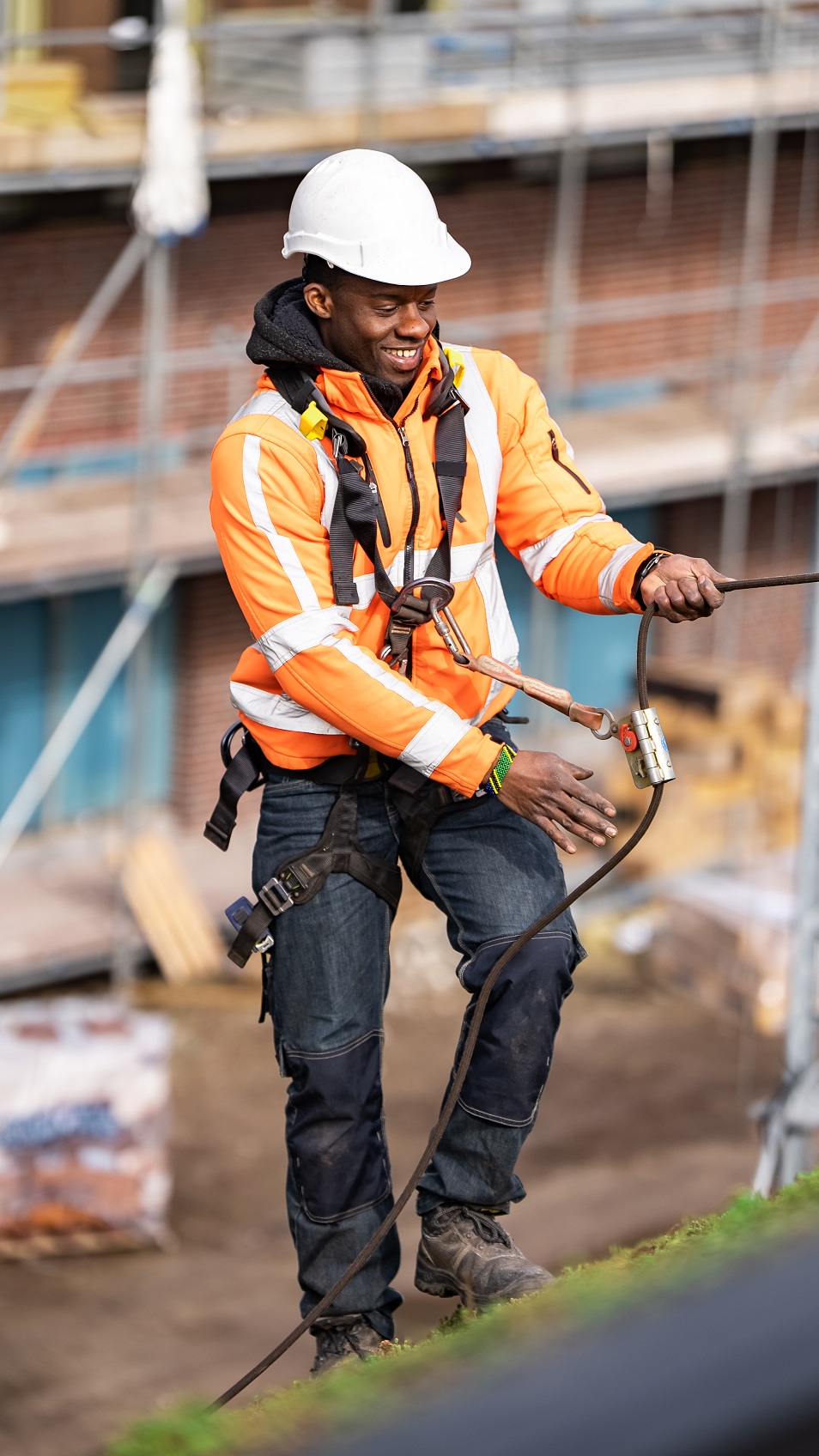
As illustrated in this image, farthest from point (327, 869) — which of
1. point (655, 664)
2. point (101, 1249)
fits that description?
point (655, 664)

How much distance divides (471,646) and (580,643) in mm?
12883

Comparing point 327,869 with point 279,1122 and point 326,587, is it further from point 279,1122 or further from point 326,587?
point 279,1122

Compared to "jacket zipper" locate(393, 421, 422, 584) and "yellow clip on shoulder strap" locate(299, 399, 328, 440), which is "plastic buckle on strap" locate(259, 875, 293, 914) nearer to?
"jacket zipper" locate(393, 421, 422, 584)

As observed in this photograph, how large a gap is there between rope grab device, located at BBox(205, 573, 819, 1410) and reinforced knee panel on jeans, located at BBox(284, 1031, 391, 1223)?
108mm

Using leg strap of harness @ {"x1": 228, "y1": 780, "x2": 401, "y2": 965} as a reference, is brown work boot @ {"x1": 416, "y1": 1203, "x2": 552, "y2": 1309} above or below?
below

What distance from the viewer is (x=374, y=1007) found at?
4.21 m

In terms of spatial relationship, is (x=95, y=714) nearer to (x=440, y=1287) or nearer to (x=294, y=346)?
(x=440, y=1287)

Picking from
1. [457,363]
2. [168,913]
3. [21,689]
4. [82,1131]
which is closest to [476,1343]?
[457,363]

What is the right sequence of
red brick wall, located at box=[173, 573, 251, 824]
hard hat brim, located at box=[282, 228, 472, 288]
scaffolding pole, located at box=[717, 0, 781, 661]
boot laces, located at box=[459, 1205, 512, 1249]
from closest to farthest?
hard hat brim, located at box=[282, 228, 472, 288] → boot laces, located at box=[459, 1205, 512, 1249] → red brick wall, located at box=[173, 573, 251, 824] → scaffolding pole, located at box=[717, 0, 781, 661]

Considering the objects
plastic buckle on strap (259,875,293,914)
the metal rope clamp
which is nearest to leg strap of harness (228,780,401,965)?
plastic buckle on strap (259,875,293,914)

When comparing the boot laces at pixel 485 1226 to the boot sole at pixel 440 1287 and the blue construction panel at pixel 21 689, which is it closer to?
the boot sole at pixel 440 1287

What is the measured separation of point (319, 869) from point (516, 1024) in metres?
0.52

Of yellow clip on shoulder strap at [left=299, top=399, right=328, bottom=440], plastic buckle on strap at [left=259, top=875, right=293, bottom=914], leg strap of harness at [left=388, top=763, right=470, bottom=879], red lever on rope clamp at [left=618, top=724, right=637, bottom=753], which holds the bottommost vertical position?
plastic buckle on strap at [left=259, top=875, right=293, bottom=914]

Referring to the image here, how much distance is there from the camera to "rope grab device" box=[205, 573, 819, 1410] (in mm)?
3789
